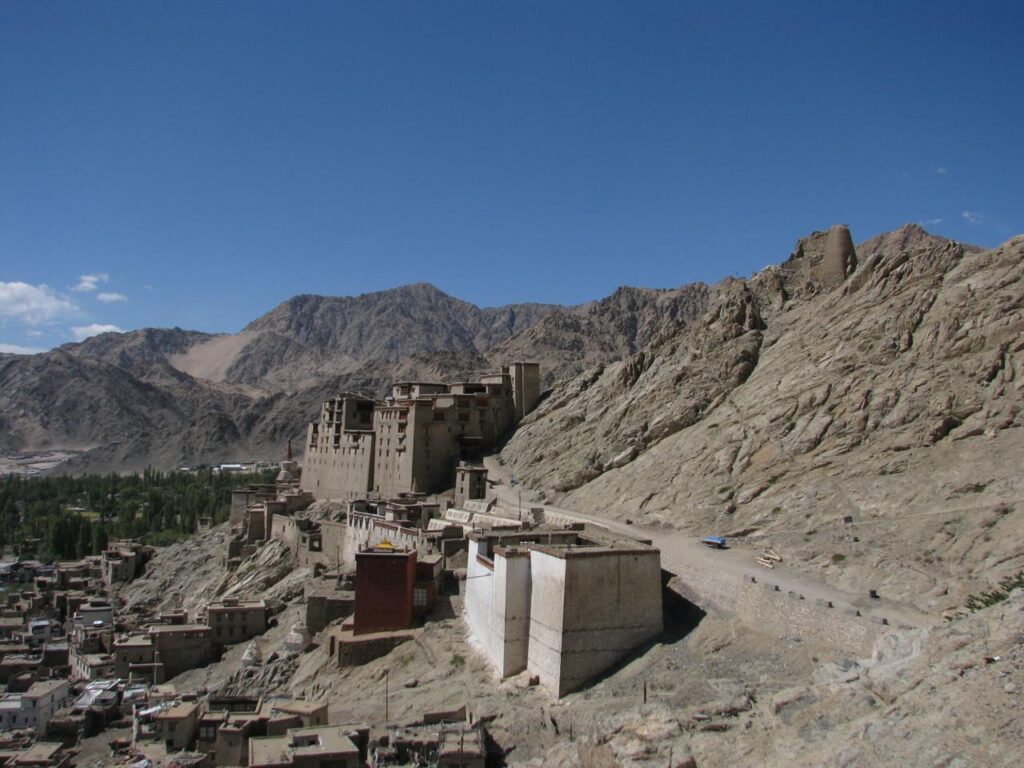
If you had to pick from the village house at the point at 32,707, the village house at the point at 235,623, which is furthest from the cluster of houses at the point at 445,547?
the village house at the point at 32,707

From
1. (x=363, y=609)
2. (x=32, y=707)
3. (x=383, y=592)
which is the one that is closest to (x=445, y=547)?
(x=383, y=592)

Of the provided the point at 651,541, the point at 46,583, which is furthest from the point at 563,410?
the point at 46,583

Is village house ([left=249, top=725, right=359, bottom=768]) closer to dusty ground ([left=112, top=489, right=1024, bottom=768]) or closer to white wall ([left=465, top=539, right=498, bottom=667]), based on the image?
dusty ground ([left=112, top=489, right=1024, bottom=768])

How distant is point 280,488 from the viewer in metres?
65.5

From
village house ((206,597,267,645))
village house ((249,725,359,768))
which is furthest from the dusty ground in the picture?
village house ((206,597,267,645))

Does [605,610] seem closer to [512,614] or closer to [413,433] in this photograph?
[512,614]

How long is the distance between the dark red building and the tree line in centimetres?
5120

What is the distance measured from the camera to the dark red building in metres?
33.1

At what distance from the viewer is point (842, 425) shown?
1369 inches

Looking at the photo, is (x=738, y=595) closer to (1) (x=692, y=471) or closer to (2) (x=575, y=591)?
(2) (x=575, y=591)

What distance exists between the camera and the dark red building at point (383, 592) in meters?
33.1

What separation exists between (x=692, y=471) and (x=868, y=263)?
45.3 ft

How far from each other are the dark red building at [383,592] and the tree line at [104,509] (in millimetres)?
51205

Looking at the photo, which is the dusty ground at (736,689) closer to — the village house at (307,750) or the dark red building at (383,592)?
the dark red building at (383,592)
